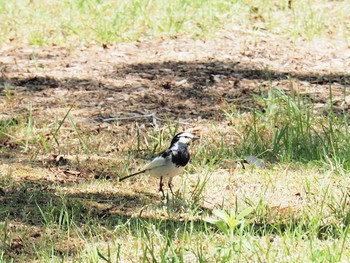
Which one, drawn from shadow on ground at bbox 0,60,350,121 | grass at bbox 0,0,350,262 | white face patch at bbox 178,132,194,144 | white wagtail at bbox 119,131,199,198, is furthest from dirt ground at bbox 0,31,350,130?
white wagtail at bbox 119,131,199,198

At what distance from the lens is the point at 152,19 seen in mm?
8883

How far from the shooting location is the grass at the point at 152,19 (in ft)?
28.3

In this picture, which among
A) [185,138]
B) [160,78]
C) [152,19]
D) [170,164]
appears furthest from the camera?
[152,19]

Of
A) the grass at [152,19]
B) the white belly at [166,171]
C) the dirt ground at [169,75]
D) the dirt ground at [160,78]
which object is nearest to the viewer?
the white belly at [166,171]

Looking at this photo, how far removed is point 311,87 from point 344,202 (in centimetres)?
265

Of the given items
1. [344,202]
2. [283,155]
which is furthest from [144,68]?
[344,202]

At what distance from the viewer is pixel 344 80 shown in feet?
24.4

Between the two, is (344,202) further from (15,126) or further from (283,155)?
(15,126)

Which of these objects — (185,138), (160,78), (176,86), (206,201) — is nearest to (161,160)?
(185,138)

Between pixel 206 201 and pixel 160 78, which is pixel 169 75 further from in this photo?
pixel 206 201

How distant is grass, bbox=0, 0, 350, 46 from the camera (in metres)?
8.63

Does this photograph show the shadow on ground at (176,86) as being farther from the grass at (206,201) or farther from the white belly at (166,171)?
the white belly at (166,171)

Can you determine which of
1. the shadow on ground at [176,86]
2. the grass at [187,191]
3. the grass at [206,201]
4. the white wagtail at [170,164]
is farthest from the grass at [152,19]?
the white wagtail at [170,164]

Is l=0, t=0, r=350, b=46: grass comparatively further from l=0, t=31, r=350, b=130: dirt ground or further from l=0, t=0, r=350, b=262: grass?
l=0, t=0, r=350, b=262: grass
